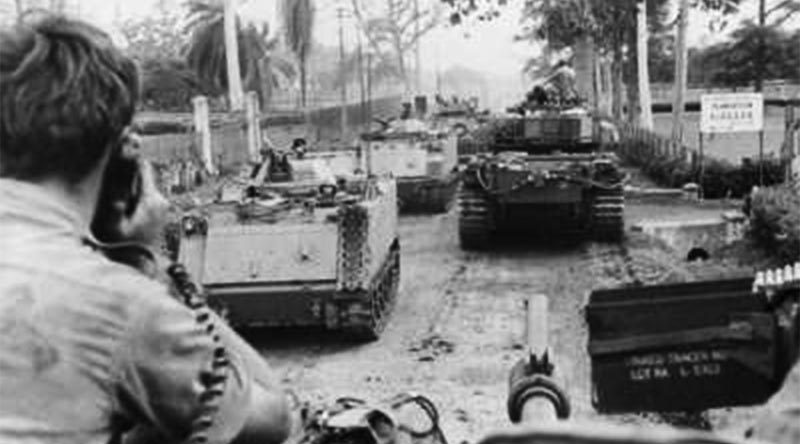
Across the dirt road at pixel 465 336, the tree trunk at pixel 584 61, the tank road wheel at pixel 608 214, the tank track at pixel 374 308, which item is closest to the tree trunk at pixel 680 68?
the tree trunk at pixel 584 61

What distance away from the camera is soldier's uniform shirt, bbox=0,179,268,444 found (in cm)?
156

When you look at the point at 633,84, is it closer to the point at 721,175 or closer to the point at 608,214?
the point at 721,175

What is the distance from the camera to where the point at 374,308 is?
12742 millimetres

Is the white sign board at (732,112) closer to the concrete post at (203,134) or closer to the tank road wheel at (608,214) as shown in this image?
the tank road wheel at (608,214)

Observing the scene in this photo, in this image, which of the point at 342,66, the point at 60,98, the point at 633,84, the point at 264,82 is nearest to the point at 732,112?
the point at 60,98

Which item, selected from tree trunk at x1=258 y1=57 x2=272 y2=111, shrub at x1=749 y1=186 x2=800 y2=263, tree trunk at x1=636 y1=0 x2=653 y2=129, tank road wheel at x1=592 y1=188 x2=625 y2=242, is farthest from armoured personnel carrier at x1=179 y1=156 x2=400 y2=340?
tree trunk at x1=258 y1=57 x2=272 y2=111

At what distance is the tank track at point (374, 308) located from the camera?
39.7ft

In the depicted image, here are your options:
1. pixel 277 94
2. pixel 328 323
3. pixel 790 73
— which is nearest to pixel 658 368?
pixel 328 323

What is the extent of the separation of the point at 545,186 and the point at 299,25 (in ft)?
115

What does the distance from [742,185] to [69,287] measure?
23.7 m

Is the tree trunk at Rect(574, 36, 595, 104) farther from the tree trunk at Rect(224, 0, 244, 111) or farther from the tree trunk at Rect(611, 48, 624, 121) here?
the tree trunk at Rect(224, 0, 244, 111)

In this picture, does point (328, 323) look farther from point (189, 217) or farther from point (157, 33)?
point (157, 33)

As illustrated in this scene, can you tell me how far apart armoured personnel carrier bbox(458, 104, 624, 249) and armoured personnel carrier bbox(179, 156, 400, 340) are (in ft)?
14.2

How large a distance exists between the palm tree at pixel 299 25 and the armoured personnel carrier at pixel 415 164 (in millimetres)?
28008
